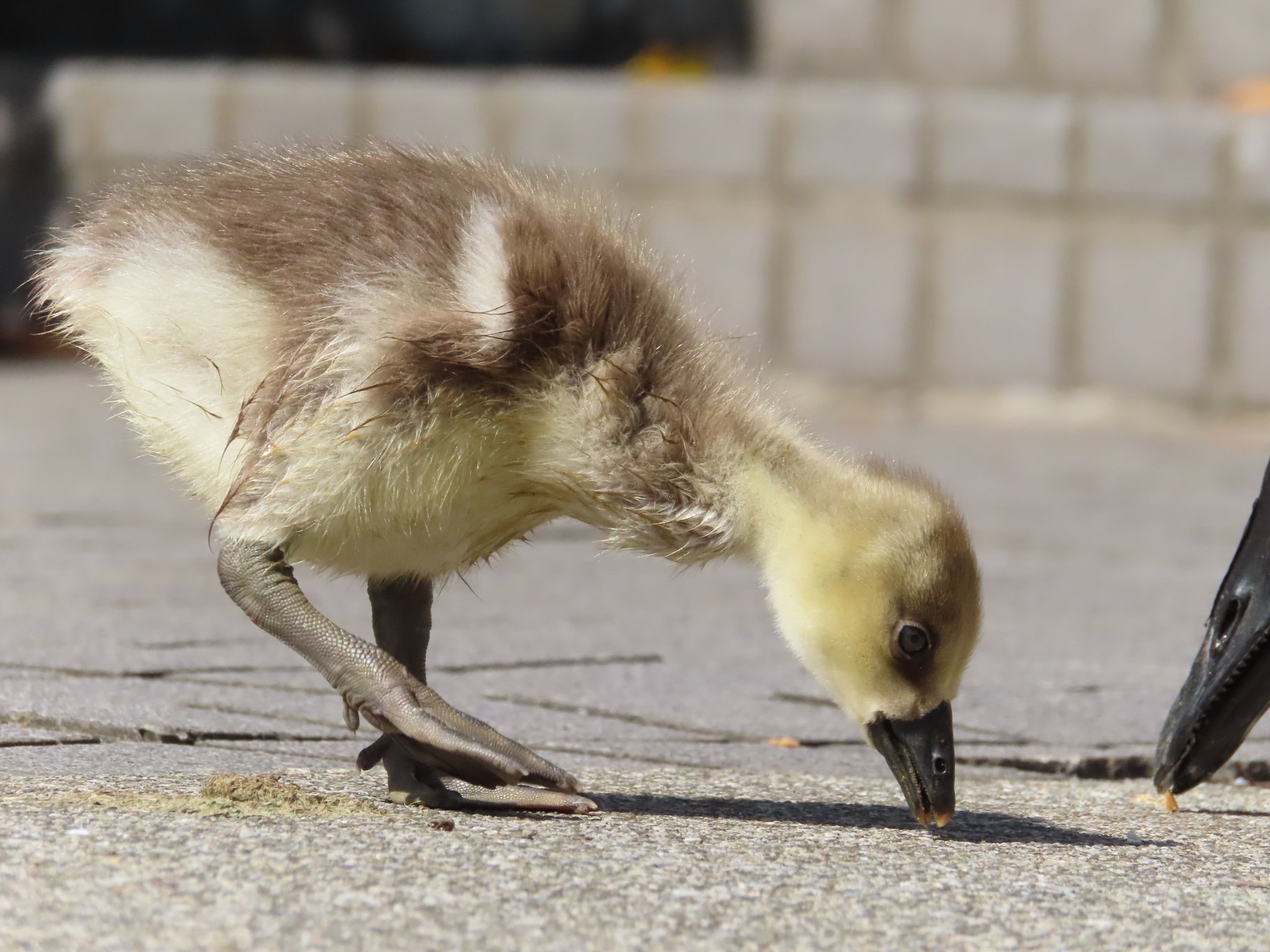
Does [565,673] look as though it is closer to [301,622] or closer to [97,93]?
[301,622]

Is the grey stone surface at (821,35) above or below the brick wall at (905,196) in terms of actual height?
above

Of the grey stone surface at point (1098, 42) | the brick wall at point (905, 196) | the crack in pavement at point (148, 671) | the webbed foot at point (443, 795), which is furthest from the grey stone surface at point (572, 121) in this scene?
the webbed foot at point (443, 795)

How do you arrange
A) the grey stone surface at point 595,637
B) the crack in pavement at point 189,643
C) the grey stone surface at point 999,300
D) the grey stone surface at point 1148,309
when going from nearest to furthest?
1. the grey stone surface at point 595,637
2. the crack in pavement at point 189,643
3. the grey stone surface at point 1148,309
4. the grey stone surface at point 999,300

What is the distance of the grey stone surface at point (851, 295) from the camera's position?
377 inches

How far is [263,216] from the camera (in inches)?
→ 116

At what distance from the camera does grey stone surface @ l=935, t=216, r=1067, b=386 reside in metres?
9.41

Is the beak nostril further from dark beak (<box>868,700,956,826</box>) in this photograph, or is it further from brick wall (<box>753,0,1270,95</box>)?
brick wall (<box>753,0,1270,95</box>)

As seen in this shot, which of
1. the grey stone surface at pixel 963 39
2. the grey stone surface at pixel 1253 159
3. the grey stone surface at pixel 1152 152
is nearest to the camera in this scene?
the grey stone surface at pixel 1253 159

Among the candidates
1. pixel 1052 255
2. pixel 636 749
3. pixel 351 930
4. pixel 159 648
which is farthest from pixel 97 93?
pixel 351 930

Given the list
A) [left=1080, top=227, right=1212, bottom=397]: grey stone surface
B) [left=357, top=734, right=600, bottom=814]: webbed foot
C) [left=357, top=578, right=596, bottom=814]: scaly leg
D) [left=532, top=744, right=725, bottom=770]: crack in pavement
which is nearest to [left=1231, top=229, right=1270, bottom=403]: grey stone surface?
[left=1080, top=227, right=1212, bottom=397]: grey stone surface

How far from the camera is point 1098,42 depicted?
9.70 meters

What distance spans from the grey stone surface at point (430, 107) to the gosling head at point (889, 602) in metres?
6.98

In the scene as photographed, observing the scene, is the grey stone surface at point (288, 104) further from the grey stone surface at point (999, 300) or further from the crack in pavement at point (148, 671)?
the crack in pavement at point (148, 671)

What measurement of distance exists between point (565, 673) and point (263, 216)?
1.48 m
